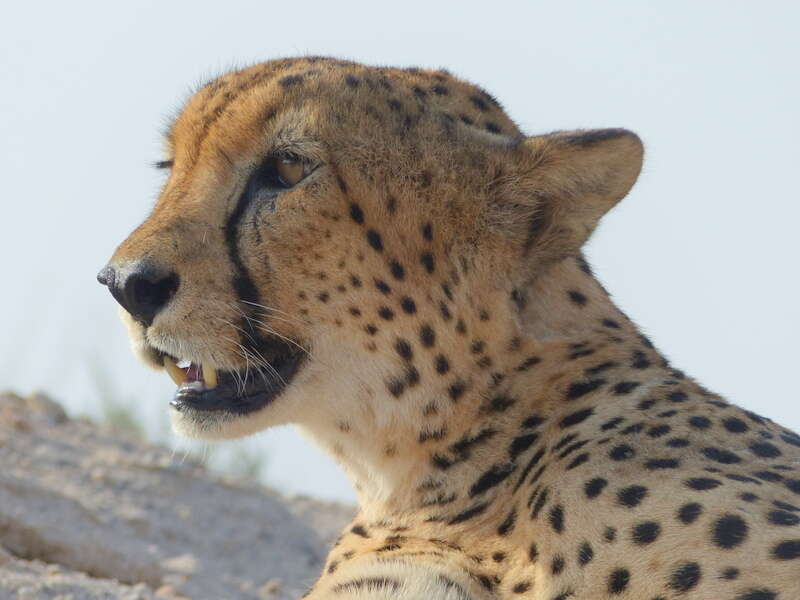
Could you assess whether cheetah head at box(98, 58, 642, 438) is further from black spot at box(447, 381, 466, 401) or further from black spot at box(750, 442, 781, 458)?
black spot at box(750, 442, 781, 458)

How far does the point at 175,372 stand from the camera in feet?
9.53

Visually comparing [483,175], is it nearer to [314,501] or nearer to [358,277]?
[358,277]

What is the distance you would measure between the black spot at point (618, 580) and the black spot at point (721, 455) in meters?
0.31

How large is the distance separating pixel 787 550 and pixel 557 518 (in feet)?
1.42

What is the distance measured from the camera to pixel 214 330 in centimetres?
275

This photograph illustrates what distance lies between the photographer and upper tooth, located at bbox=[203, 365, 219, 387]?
2854 mm

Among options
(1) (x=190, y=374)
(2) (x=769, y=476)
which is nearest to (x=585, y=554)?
(2) (x=769, y=476)

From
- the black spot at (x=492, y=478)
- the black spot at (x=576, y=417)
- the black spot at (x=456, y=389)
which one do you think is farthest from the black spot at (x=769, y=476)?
the black spot at (x=456, y=389)

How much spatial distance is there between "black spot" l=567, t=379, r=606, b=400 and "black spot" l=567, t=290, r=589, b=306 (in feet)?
0.66

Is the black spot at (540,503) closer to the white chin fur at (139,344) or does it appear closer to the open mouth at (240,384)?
the open mouth at (240,384)

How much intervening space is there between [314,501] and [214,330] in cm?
345

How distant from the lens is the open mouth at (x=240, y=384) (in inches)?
112

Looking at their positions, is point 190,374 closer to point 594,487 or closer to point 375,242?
point 375,242

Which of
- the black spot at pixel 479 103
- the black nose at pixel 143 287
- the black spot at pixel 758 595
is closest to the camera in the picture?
the black spot at pixel 758 595
